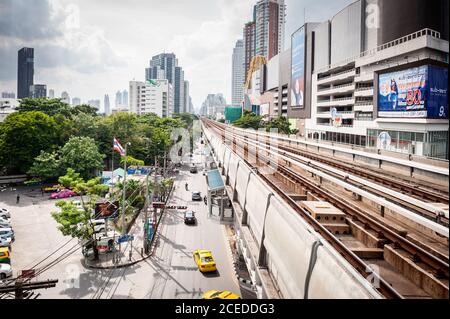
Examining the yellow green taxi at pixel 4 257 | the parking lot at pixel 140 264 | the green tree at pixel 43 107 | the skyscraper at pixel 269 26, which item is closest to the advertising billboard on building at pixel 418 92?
the parking lot at pixel 140 264

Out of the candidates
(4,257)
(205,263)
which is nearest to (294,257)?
(205,263)

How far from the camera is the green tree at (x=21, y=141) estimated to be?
39250 millimetres

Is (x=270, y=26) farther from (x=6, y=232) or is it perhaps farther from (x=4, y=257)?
(x=4, y=257)

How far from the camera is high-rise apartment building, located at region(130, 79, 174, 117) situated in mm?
139875

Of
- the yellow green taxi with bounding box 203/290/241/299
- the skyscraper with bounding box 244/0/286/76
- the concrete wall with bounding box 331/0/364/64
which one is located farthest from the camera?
the skyscraper with bounding box 244/0/286/76

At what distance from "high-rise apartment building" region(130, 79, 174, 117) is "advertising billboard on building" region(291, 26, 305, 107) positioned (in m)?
A: 83.1

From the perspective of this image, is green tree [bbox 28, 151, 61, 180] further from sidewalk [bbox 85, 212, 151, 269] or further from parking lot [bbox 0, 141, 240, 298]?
sidewalk [bbox 85, 212, 151, 269]

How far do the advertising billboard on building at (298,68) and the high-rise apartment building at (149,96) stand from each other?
83079 mm

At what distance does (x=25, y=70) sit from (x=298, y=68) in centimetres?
10599

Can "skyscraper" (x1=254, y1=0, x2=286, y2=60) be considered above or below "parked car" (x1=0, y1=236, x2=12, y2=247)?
above

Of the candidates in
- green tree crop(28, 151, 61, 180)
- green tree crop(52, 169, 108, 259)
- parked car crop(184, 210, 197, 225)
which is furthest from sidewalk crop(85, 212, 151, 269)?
green tree crop(28, 151, 61, 180)

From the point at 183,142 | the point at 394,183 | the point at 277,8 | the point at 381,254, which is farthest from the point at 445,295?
the point at 277,8
